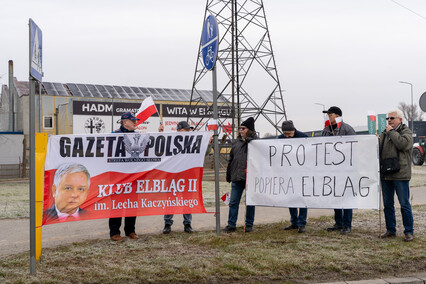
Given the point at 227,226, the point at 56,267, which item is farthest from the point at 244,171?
the point at 56,267

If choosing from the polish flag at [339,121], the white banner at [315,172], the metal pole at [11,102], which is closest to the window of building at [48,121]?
the metal pole at [11,102]

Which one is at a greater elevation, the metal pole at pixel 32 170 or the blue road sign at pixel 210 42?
the blue road sign at pixel 210 42

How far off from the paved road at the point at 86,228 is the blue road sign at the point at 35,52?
2557mm

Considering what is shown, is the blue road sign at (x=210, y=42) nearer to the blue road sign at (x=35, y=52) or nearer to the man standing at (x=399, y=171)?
the blue road sign at (x=35, y=52)

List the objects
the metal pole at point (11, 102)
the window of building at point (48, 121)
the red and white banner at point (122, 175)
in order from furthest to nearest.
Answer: the metal pole at point (11, 102)
the window of building at point (48, 121)
the red and white banner at point (122, 175)

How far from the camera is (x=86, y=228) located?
8.00m

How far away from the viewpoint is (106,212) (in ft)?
22.1

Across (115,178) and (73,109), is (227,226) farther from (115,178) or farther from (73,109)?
(73,109)

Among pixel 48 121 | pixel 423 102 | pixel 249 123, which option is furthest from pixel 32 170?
pixel 48 121

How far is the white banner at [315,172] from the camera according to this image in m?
6.97

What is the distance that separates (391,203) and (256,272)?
293 cm

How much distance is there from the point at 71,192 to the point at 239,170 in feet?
8.88

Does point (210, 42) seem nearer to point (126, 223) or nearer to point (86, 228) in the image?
point (126, 223)

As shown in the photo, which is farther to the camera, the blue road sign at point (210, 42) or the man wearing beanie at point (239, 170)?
the man wearing beanie at point (239, 170)
